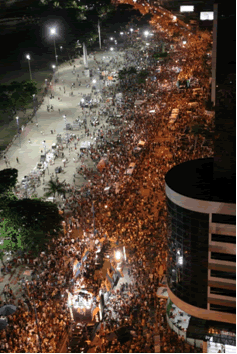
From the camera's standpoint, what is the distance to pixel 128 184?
39844mm

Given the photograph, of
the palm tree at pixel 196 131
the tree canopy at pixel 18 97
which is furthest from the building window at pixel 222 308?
the tree canopy at pixel 18 97

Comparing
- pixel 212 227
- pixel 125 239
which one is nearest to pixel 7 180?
pixel 125 239

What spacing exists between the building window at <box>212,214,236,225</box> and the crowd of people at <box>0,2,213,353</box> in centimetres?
693

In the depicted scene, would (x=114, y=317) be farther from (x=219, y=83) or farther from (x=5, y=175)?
(x=5, y=175)

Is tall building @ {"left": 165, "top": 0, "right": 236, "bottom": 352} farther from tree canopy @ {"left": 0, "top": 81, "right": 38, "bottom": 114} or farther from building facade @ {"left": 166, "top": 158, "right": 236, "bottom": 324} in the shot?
tree canopy @ {"left": 0, "top": 81, "right": 38, "bottom": 114}

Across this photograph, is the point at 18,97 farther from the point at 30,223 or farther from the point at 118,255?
the point at 118,255

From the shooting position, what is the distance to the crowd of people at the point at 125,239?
24547 mm

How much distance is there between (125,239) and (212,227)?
36.0ft

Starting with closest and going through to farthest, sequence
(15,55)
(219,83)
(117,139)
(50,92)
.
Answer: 1. (219,83)
2. (117,139)
3. (50,92)
4. (15,55)

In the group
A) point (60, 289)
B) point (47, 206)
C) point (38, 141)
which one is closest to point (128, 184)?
point (47, 206)

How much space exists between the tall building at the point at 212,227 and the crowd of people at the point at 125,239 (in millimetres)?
2178

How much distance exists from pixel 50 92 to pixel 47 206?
146 feet

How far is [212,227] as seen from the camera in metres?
21.8

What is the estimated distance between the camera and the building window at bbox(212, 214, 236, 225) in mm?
21188
